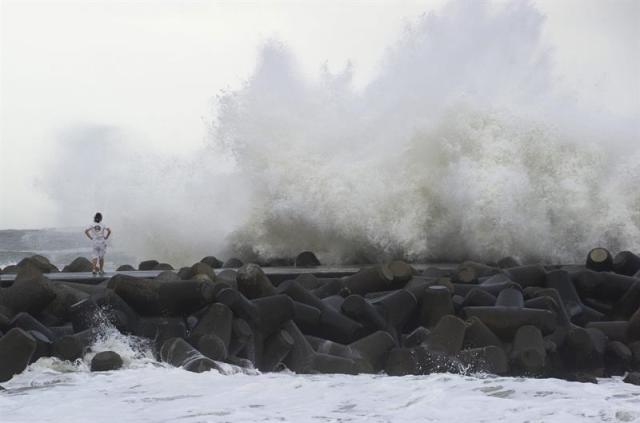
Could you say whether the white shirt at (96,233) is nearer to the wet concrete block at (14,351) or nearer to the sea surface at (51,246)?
the wet concrete block at (14,351)

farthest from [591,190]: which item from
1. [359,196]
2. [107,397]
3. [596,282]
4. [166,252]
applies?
[107,397]

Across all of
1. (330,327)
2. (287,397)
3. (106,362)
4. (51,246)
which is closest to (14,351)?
(106,362)

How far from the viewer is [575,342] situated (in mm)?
7406

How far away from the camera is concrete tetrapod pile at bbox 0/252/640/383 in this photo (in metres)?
7.08

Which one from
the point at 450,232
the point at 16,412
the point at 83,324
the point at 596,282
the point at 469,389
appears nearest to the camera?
the point at 16,412

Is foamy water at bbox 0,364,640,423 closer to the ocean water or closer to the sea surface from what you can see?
the ocean water

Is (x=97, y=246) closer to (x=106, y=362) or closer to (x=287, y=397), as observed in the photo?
(x=106, y=362)

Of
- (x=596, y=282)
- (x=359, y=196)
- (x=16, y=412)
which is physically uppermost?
(x=359, y=196)

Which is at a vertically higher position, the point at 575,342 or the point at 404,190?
the point at 404,190

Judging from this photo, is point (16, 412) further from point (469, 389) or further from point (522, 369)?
point (522, 369)

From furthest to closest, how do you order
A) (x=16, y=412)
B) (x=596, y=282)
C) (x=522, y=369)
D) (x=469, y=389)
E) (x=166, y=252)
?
(x=166, y=252), (x=596, y=282), (x=522, y=369), (x=469, y=389), (x=16, y=412)

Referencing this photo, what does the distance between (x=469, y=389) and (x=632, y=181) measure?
1002 cm

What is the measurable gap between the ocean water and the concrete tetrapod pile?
159 mm

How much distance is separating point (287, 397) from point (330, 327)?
1.50 m
